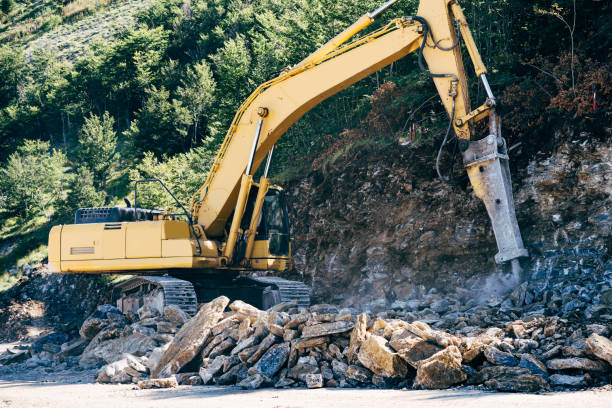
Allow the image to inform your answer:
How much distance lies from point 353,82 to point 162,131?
27041 millimetres

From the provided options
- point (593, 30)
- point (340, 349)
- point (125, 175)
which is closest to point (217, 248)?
point (340, 349)

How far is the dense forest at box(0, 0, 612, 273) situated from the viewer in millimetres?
13500

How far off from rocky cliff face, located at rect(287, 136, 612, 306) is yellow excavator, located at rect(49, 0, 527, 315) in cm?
189

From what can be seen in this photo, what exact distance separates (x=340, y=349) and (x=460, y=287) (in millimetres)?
6113

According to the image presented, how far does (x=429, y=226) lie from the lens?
1428cm

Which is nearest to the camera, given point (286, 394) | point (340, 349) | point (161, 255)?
point (286, 394)

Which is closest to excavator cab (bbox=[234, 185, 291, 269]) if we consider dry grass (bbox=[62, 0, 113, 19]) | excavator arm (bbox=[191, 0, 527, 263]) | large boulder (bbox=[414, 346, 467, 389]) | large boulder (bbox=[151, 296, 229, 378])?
excavator arm (bbox=[191, 0, 527, 263])

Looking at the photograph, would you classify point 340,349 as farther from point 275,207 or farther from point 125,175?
point 125,175

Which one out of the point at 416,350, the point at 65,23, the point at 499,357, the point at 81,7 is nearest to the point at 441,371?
the point at 416,350

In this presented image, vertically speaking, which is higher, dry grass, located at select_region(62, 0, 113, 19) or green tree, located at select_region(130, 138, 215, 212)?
dry grass, located at select_region(62, 0, 113, 19)

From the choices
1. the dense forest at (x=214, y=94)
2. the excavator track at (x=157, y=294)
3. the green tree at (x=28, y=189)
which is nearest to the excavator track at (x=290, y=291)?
the excavator track at (x=157, y=294)

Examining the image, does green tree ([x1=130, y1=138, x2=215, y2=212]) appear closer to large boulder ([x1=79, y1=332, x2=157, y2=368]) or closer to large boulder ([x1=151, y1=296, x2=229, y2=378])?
large boulder ([x1=79, y1=332, x2=157, y2=368])

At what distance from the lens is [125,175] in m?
37.1

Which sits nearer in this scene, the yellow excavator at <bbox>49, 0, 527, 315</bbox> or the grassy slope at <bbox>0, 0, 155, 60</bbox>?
the yellow excavator at <bbox>49, 0, 527, 315</bbox>
